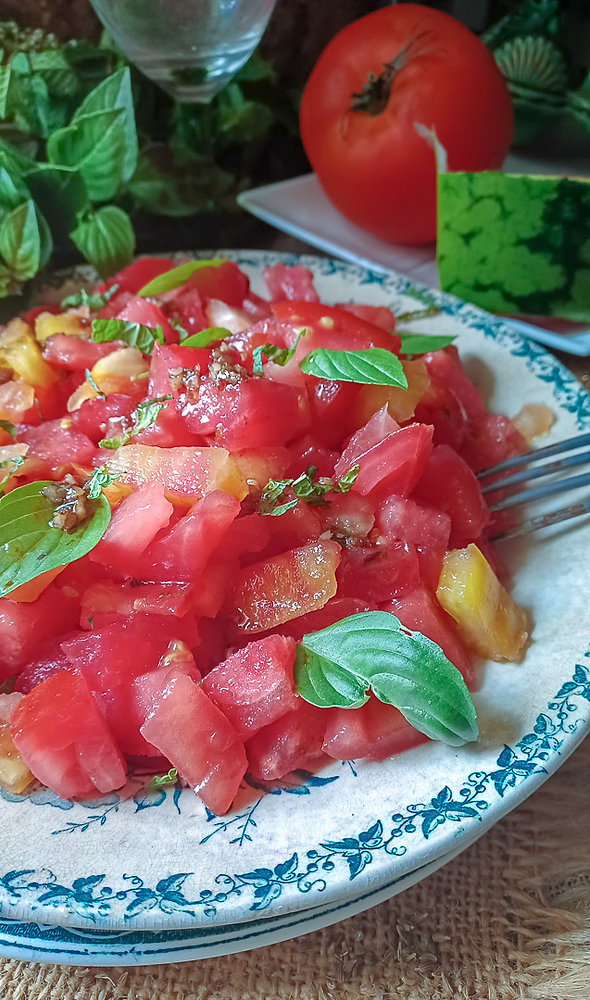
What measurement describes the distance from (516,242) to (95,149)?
101cm

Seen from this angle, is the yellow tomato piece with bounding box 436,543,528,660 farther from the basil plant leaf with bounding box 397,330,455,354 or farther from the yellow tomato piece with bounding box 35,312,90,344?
the yellow tomato piece with bounding box 35,312,90,344

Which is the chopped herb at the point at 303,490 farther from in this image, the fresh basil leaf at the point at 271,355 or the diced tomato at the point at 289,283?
the diced tomato at the point at 289,283

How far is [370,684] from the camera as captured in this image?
987 millimetres

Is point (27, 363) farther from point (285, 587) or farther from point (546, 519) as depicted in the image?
point (546, 519)

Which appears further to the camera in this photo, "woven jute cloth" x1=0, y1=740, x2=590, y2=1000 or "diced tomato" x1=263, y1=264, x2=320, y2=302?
"diced tomato" x1=263, y1=264, x2=320, y2=302

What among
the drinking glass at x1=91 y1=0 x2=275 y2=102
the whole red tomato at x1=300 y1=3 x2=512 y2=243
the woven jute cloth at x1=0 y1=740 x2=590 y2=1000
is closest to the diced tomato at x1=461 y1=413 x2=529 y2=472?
the woven jute cloth at x1=0 y1=740 x2=590 y2=1000

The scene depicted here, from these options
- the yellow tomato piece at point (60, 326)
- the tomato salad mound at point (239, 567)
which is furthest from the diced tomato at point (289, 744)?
the yellow tomato piece at point (60, 326)

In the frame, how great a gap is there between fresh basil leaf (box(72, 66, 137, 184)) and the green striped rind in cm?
74

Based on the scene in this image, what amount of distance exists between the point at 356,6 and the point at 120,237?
142 centimetres

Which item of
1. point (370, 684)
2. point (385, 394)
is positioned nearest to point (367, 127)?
point (385, 394)

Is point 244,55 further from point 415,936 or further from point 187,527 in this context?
point 415,936

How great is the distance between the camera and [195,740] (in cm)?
103

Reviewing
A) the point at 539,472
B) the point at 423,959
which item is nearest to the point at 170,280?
the point at 539,472

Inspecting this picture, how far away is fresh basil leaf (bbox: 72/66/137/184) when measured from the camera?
1.94m
